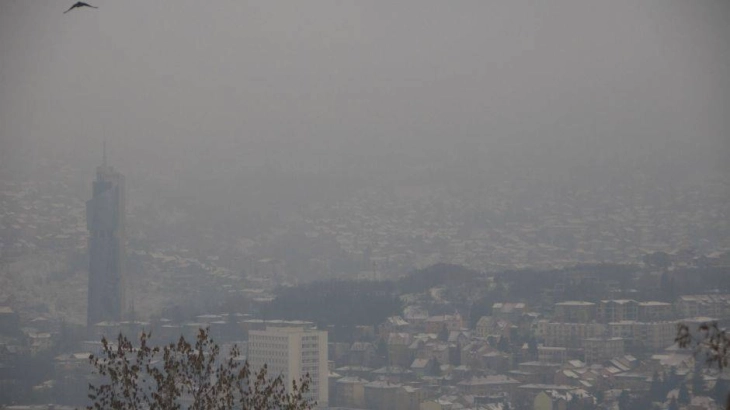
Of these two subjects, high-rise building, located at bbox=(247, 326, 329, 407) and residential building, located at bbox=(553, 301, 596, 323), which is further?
residential building, located at bbox=(553, 301, 596, 323)

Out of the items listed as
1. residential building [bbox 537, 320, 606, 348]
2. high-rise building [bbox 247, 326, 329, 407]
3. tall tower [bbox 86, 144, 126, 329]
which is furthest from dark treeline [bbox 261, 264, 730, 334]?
tall tower [bbox 86, 144, 126, 329]

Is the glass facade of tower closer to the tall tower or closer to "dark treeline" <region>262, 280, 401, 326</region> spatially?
the tall tower

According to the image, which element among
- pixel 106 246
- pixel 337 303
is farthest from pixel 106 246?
pixel 337 303

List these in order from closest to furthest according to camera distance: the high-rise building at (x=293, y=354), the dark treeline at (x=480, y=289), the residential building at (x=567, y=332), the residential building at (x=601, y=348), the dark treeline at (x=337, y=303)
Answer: the high-rise building at (x=293, y=354)
the residential building at (x=601, y=348)
the residential building at (x=567, y=332)
the dark treeline at (x=337, y=303)
the dark treeline at (x=480, y=289)

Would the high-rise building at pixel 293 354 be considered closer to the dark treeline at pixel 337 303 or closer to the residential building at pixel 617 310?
the dark treeline at pixel 337 303

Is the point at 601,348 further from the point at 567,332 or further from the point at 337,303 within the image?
the point at 337,303

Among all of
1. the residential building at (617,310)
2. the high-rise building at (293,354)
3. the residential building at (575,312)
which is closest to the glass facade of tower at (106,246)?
the high-rise building at (293,354)

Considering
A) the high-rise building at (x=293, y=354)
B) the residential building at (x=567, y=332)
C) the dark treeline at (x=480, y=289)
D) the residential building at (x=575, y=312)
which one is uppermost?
the dark treeline at (x=480, y=289)
